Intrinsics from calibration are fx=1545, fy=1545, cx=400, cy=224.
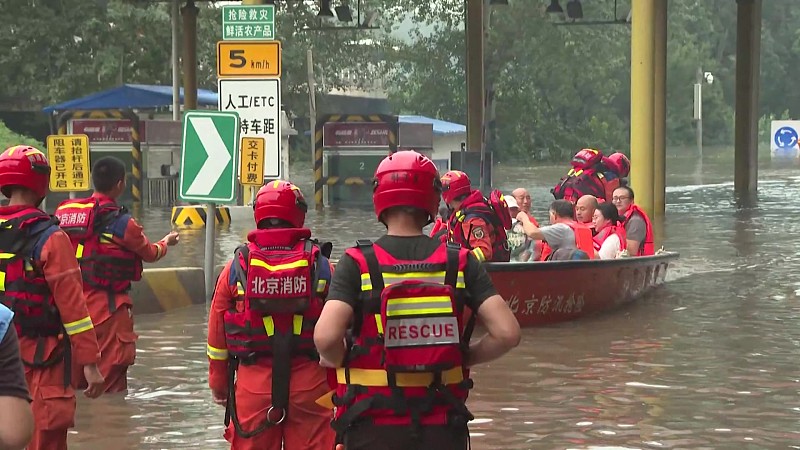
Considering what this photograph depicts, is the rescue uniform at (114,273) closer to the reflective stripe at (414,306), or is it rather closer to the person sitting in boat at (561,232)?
the reflective stripe at (414,306)

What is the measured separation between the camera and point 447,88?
7538 cm

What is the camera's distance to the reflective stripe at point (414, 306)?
15.6 ft

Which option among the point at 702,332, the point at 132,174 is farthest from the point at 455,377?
the point at 132,174

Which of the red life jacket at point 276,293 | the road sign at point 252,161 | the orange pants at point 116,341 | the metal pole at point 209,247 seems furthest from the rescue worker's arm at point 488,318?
the road sign at point 252,161

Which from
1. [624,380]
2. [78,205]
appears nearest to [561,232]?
[624,380]

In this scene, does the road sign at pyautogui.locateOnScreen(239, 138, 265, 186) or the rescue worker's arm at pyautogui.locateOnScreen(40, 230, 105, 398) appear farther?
the road sign at pyautogui.locateOnScreen(239, 138, 265, 186)

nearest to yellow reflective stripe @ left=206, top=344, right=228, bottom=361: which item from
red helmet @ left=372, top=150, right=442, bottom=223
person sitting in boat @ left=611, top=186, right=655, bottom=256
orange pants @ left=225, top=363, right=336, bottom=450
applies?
orange pants @ left=225, top=363, right=336, bottom=450

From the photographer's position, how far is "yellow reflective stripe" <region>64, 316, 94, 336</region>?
21.1ft

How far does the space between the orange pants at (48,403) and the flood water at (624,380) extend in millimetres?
2080

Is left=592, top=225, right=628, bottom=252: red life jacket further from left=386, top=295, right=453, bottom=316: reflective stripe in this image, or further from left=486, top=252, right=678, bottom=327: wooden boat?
left=386, top=295, right=453, bottom=316: reflective stripe

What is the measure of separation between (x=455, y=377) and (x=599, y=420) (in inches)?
185

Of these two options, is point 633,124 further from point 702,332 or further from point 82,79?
point 82,79

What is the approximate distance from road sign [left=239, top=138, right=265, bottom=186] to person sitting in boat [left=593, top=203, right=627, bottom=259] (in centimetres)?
355

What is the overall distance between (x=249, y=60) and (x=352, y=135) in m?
18.4
